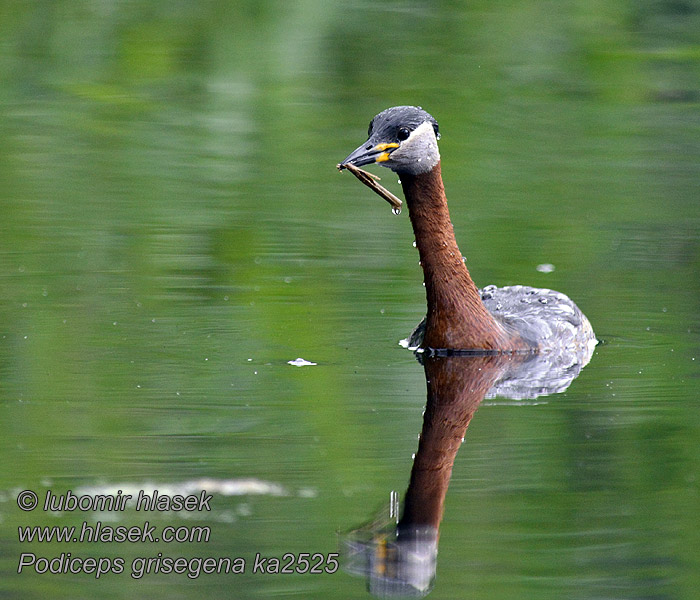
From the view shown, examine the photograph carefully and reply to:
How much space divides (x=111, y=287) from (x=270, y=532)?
4.45 metres

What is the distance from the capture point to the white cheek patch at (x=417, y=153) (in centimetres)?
805

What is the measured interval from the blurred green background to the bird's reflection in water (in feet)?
0.27

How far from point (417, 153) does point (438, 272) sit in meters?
0.69

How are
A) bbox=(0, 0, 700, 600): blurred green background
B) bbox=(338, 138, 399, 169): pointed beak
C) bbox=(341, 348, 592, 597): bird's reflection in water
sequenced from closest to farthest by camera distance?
bbox=(341, 348, 592, 597): bird's reflection in water → bbox=(0, 0, 700, 600): blurred green background → bbox=(338, 138, 399, 169): pointed beak

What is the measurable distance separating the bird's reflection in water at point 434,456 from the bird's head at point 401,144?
42.8 inches

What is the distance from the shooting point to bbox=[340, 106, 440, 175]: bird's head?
8.02 meters

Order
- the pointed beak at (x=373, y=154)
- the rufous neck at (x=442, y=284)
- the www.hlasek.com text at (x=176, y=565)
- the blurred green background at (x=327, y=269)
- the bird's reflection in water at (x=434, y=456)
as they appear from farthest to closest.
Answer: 1. the rufous neck at (x=442, y=284)
2. the pointed beak at (x=373, y=154)
3. the blurred green background at (x=327, y=269)
4. the bird's reflection in water at (x=434, y=456)
5. the www.hlasek.com text at (x=176, y=565)

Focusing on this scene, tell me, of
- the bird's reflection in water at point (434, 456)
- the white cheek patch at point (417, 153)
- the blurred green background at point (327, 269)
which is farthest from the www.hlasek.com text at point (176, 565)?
the white cheek patch at point (417, 153)

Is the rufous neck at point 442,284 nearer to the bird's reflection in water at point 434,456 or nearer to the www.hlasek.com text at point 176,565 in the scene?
the bird's reflection in water at point 434,456

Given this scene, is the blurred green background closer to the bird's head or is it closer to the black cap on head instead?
the bird's head

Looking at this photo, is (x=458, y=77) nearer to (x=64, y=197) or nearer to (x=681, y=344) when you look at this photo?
(x=64, y=197)

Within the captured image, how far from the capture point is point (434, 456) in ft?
20.0

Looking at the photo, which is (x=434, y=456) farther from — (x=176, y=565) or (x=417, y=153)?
(x=417, y=153)

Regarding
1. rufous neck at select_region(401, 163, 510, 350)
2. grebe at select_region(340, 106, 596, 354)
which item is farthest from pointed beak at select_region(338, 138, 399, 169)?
rufous neck at select_region(401, 163, 510, 350)
